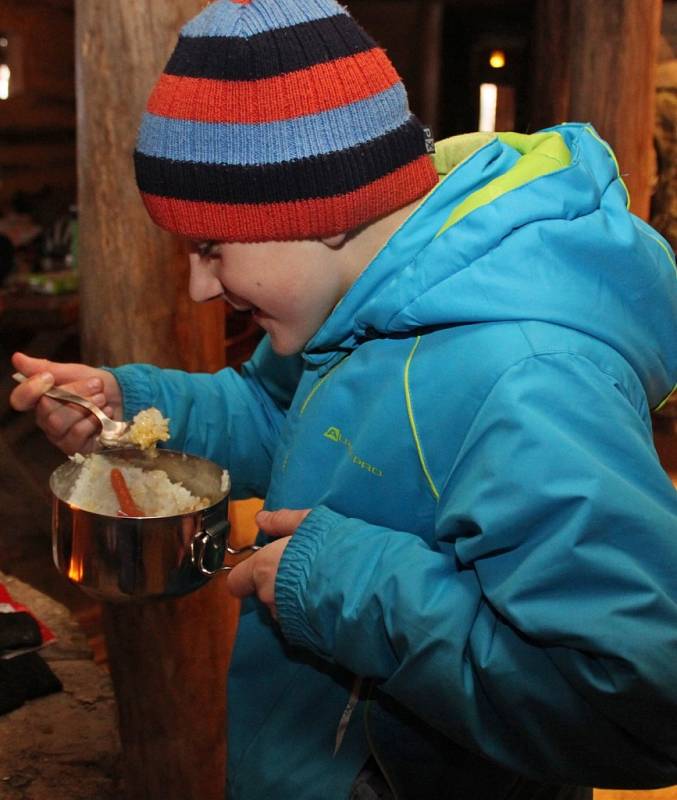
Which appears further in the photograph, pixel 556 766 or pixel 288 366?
pixel 288 366

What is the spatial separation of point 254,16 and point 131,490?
85 cm

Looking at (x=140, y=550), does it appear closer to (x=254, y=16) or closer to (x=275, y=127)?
(x=275, y=127)

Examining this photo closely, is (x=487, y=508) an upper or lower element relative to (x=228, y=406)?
upper

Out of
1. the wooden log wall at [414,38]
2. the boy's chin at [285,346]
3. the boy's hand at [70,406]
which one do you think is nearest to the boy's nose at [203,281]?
the boy's chin at [285,346]

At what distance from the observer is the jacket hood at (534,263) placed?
4.50 ft

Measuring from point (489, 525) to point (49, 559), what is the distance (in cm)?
502

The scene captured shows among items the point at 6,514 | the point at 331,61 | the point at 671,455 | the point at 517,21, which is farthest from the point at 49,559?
the point at 517,21

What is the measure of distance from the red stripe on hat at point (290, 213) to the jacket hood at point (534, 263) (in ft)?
0.25

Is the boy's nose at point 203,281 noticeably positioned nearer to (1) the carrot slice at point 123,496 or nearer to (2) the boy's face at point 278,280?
(2) the boy's face at point 278,280

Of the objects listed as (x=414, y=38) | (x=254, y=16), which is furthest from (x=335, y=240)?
(x=414, y=38)

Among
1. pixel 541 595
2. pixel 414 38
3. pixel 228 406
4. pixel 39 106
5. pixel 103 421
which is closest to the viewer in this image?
pixel 541 595

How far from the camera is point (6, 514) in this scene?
6199 mm

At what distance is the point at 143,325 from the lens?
262 cm

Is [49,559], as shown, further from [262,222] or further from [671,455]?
[262,222]
